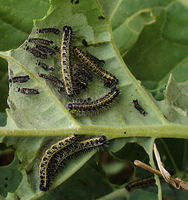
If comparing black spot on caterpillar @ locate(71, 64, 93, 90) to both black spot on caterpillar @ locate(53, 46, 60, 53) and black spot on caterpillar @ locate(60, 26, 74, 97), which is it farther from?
black spot on caterpillar @ locate(53, 46, 60, 53)

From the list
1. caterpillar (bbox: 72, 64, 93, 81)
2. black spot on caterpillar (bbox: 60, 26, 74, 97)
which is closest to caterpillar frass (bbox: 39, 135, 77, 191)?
black spot on caterpillar (bbox: 60, 26, 74, 97)

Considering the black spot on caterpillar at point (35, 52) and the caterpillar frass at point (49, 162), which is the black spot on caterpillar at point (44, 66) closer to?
the black spot on caterpillar at point (35, 52)

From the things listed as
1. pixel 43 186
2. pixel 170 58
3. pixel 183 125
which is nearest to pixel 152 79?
pixel 170 58

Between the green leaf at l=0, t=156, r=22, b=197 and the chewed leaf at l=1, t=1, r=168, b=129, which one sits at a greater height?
the chewed leaf at l=1, t=1, r=168, b=129

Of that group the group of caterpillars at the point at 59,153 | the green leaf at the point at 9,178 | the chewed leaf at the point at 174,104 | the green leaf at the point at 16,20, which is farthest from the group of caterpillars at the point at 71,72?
the green leaf at the point at 9,178

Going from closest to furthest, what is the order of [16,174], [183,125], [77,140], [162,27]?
1. [77,140]
2. [183,125]
3. [16,174]
4. [162,27]

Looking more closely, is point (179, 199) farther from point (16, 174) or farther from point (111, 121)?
point (16, 174)
